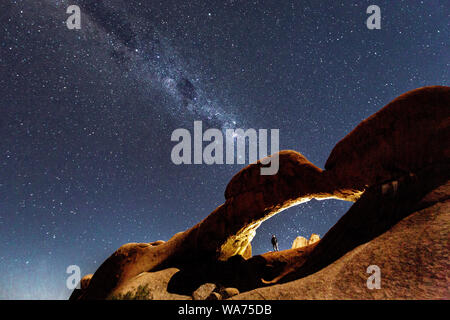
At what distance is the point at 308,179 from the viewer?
11664 mm

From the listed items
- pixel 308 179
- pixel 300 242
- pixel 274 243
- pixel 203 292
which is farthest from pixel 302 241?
pixel 203 292

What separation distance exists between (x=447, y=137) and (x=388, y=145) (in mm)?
1732

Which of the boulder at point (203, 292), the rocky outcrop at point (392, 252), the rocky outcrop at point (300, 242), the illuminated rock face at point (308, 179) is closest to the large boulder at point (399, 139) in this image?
the illuminated rock face at point (308, 179)

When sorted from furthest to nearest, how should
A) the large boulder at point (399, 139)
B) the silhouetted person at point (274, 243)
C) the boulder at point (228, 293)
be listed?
the silhouetted person at point (274, 243) < the boulder at point (228, 293) < the large boulder at point (399, 139)

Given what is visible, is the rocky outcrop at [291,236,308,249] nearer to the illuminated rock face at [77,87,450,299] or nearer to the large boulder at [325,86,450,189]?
the illuminated rock face at [77,87,450,299]

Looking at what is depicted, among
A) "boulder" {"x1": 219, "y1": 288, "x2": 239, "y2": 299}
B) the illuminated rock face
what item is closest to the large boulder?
the illuminated rock face

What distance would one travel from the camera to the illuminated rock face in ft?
26.9

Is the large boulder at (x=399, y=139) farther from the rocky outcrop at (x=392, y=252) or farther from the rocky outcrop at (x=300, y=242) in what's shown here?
the rocky outcrop at (x=300, y=242)

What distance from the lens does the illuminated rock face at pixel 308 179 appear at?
8211 mm

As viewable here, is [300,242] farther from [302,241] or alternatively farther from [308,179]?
[308,179]

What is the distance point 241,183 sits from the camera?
13.0m

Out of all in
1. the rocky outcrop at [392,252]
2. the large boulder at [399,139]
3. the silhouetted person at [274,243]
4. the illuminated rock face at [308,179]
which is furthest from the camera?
the silhouetted person at [274,243]
